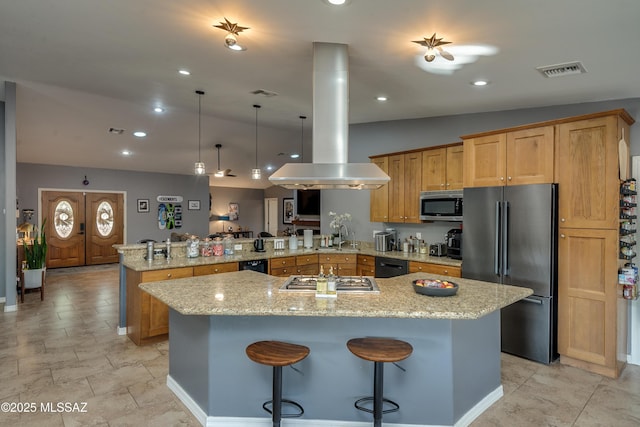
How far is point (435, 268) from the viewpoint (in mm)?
4289

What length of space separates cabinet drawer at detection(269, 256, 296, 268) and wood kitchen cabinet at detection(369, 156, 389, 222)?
4.45ft

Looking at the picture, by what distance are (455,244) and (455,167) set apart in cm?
94

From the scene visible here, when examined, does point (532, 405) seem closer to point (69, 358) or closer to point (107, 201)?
point (69, 358)

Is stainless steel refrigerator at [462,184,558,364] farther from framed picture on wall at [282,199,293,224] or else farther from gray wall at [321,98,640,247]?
framed picture on wall at [282,199,293,224]

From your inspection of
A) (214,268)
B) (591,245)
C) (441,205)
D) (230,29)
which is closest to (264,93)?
(230,29)

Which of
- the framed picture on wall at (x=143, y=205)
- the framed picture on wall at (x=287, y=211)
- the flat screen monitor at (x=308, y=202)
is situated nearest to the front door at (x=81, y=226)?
the framed picture on wall at (x=143, y=205)

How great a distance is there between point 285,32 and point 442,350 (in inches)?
97.8

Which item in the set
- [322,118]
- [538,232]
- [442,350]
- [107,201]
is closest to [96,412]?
[442,350]

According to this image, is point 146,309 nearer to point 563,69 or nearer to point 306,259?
point 306,259

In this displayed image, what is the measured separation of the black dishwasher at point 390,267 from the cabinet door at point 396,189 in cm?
63

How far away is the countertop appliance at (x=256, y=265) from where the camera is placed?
4.54 m

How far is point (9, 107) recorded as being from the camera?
186 inches

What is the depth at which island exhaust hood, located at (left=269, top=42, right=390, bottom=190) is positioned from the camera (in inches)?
111

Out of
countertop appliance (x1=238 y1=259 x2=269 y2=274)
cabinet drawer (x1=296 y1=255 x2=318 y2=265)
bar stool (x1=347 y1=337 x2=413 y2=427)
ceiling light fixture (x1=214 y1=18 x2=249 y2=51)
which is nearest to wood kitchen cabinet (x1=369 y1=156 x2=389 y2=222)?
cabinet drawer (x1=296 y1=255 x2=318 y2=265)
